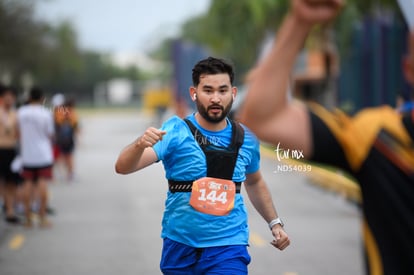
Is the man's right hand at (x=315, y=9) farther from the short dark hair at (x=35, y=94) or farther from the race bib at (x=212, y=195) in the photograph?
the short dark hair at (x=35, y=94)

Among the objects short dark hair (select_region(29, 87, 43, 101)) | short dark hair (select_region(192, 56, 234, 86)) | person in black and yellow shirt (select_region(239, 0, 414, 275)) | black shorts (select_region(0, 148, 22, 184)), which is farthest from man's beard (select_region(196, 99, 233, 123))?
black shorts (select_region(0, 148, 22, 184))

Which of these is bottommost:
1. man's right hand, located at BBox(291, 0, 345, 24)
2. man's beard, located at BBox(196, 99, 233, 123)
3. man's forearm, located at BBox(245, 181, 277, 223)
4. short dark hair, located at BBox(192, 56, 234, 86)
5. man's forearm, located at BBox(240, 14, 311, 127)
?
man's forearm, located at BBox(245, 181, 277, 223)

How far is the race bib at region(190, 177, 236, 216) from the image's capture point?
3863mm

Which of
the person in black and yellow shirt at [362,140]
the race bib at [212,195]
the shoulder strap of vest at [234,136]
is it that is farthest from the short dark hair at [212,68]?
the person in black and yellow shirt at [362,140]

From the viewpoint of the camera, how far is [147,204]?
41.4 ft

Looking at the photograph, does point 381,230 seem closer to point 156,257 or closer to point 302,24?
point 302,24

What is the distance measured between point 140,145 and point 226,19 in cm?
1409

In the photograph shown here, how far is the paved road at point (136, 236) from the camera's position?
7.85 m

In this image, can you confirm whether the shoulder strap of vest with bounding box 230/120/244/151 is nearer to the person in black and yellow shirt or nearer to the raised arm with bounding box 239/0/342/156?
the person in black and yellow shirt

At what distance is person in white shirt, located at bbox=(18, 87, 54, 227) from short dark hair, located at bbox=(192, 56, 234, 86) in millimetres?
6423

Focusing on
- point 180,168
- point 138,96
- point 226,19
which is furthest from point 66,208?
point 138,96

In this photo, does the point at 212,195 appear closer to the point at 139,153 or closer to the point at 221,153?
the point at 221,153

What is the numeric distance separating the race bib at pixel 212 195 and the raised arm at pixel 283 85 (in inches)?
65.7

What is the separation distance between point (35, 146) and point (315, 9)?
27.3 feet
